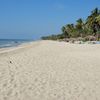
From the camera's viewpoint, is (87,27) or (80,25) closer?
(87,27)

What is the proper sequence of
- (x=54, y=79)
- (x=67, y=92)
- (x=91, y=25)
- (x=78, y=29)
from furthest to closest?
1. (x=78, y=29)
2. (x=91, y=25)
3. (x=54, y=79)
4. (x=67, y=92)

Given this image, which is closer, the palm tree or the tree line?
the tree line

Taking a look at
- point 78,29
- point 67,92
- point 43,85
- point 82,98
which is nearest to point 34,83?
point 43,85

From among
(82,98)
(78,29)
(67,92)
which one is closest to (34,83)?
(67,92)

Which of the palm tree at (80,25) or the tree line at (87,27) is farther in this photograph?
the palm tree at (80,25)

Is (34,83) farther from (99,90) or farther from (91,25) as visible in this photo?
(91,25)

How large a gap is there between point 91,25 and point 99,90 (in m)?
57.6

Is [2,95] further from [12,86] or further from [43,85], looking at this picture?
[43,85]

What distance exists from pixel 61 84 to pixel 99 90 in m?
1.26

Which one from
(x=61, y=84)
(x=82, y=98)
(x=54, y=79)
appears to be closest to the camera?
(x=82, y=98)

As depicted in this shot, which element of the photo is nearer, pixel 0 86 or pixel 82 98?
pixel 82 98

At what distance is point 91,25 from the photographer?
204 feet

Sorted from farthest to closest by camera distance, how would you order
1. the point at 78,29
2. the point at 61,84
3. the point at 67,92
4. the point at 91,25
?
the point at 78,29
the point at 91,25
the point at 61,84
the point at 67,92

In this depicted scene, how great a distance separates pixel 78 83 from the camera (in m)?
7.11
